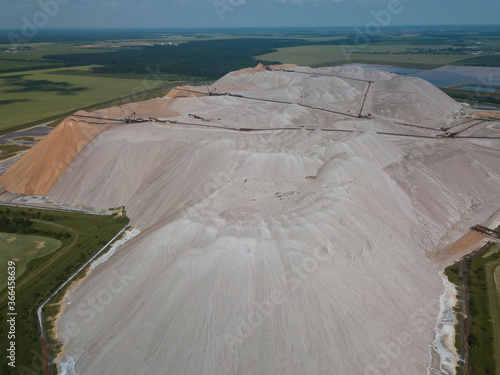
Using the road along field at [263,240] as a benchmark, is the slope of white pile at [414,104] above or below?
above

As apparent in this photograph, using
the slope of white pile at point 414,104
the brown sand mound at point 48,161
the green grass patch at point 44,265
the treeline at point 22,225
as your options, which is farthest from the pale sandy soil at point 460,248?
the brown sand mound at point 48,161

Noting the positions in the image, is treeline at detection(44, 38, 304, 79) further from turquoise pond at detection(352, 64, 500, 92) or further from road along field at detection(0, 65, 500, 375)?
road along field at detection(0, 65, 500, 375)

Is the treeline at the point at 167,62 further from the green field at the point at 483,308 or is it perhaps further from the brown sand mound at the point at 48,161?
the green field at the point at 483,308

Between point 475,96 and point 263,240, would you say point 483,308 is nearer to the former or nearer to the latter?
point 263,240

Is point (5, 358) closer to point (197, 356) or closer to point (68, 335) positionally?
point (68, 335)

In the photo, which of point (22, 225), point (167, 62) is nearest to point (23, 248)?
point (22, 225)

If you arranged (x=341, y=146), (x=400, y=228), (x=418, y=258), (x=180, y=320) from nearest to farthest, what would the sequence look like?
(x=180, y=320) < (x=418, y=258) < (x=400, y=228) < (x=341, y=146)

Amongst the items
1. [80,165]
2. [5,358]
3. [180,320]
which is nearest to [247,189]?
[180,320]

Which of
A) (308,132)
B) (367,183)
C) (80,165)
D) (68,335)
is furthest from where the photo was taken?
(308,132)
